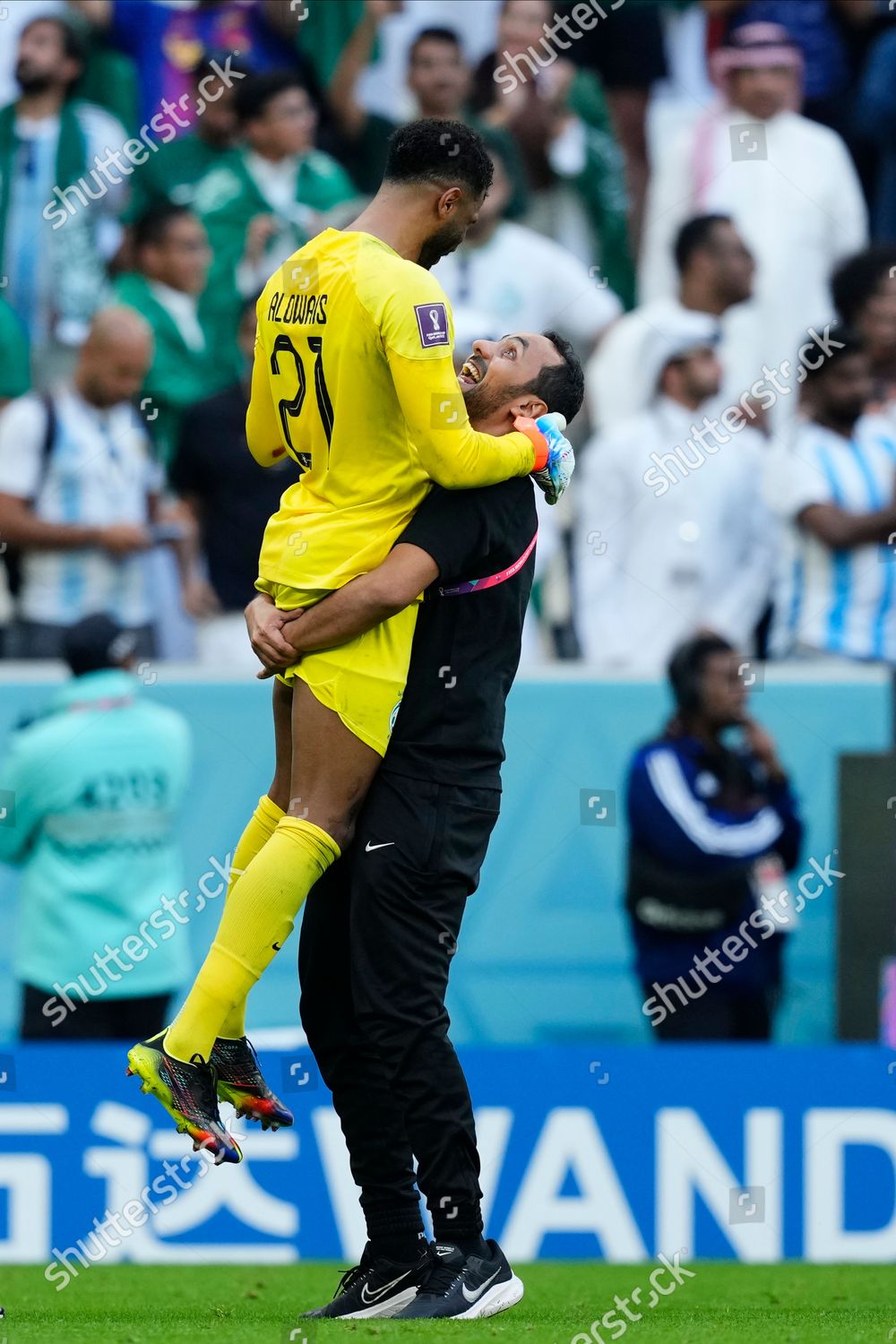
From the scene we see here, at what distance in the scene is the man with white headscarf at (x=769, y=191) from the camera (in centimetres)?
839

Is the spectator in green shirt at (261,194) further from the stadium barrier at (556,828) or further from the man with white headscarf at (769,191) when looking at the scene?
the stadium barrier at (556,828)

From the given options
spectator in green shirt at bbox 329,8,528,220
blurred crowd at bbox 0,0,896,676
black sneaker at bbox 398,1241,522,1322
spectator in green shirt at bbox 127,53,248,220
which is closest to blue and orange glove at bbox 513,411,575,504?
black sneaker at bbox 398,1241,522,1322

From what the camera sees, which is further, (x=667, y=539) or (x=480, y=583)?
(x=667, y=539)

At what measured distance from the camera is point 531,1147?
597cm

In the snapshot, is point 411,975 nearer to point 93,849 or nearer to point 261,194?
point 93,849

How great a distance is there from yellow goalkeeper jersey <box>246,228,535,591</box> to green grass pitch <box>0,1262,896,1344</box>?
147 cm

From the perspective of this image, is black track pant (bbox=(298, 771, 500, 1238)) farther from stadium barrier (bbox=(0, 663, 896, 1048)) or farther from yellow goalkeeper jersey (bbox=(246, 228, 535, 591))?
stadium barrier (bbox=(0, 663, 896, 1048))

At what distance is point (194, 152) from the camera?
838 cm

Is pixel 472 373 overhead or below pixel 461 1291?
overhead

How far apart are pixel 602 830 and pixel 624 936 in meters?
0.41

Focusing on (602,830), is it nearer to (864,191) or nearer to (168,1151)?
(168,1151)

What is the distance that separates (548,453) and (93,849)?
305 cm

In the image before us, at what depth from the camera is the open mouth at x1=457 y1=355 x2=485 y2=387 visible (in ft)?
13.7

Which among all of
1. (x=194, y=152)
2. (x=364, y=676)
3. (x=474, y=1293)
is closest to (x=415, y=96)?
(x=194, y=152)
